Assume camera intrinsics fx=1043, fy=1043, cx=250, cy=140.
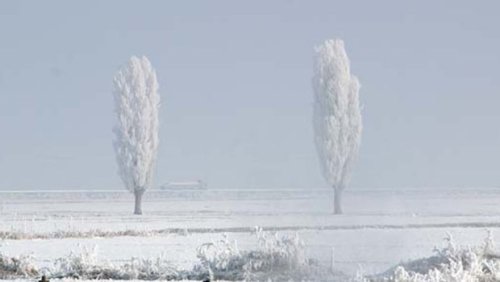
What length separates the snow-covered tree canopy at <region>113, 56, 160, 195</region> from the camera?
69.2 meters

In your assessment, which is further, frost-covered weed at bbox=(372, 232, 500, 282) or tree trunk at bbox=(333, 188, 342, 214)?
tree trunk at bbox=(333, 188, 342, 214)

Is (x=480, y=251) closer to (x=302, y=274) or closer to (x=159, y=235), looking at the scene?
(x=302, y=274)

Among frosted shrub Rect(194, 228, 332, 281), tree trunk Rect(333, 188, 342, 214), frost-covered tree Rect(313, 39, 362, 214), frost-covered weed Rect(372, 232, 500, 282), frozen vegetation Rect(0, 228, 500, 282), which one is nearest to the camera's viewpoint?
frost-covered weed Rect(372, 232, 500, 282)

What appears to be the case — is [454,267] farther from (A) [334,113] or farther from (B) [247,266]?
(A) [334,113]

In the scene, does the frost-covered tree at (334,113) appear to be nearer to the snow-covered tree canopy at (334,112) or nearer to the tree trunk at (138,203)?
the snow-covered tree canopy at (334,112)

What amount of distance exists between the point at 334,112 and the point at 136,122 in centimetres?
1324

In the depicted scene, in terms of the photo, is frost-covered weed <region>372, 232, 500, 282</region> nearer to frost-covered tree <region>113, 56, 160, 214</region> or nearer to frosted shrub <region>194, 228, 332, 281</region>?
frosted shrub <region>194, 228, 332, 281</region>

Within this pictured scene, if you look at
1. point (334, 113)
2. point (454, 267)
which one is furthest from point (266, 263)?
point (334, 113)

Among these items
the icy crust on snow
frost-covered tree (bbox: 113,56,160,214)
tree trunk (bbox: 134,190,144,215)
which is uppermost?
frost-covered tree (bbox: 113,56,160,214)

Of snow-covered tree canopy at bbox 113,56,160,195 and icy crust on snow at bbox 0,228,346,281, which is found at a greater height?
snow-covered tree canopy at bbox 113,56,160,195

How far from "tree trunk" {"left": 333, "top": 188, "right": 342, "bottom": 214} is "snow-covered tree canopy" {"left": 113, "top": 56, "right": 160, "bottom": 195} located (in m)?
12.5

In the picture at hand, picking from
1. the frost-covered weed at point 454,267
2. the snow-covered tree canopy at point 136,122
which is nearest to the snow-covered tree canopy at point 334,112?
the snow-covered tree canopy at point 136,122

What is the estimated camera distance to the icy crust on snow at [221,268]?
80.0 ft

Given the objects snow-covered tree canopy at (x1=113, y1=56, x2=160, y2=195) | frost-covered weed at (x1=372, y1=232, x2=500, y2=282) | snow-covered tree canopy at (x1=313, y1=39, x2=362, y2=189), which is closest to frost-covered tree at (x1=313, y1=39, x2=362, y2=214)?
snow-covered tree canopy at (x1=313, y1=39, x2=362, y2=189)
